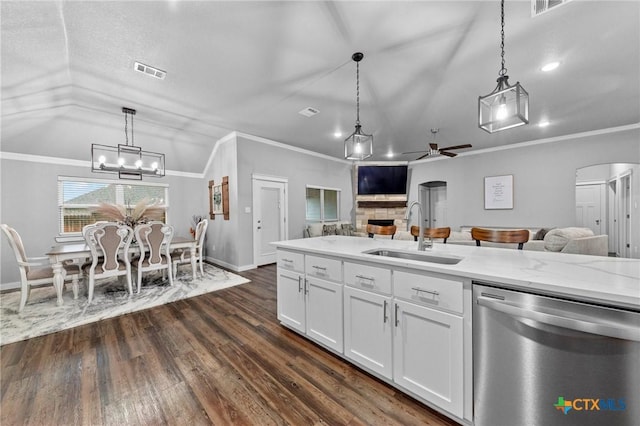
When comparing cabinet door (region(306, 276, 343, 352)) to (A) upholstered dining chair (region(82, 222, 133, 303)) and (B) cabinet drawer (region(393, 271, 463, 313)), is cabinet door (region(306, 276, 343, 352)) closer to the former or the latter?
(B) cabinet drawer (region(393, 271, 463, 313))

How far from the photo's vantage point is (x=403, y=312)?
1.57 metres

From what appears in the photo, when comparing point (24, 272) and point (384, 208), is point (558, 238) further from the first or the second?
point (24, 272)

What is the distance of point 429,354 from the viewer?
4.78 feet

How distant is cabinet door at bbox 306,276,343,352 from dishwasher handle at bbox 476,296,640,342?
1073mm

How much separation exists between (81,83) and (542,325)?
5050mm

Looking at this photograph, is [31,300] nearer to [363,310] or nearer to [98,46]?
[98,46]

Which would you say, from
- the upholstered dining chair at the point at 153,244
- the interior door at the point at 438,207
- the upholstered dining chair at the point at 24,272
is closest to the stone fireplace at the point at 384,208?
the interior door at the point at 438,207

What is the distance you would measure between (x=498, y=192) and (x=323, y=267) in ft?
20.6

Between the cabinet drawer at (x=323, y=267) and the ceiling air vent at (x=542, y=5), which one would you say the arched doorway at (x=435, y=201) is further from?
the cabinet drawer at (x=323, y=267)

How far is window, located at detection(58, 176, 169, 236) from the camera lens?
474 cm

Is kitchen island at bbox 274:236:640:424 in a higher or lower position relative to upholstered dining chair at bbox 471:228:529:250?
lower

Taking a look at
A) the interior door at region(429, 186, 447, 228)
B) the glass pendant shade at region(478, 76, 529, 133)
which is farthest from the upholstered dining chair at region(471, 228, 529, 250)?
the interior door at region(429, 186, 447, 228)

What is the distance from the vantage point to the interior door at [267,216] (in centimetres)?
528

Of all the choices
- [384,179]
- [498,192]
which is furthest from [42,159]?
[498,192]
